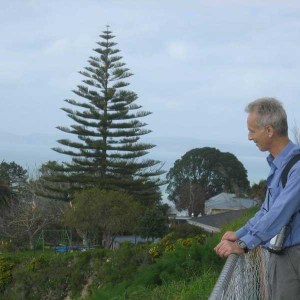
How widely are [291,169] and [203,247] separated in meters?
5.39

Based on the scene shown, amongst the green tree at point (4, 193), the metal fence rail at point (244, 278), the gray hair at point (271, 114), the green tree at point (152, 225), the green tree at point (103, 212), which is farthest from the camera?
the green tree at point (4, 193)

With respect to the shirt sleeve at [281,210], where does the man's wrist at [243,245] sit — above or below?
below

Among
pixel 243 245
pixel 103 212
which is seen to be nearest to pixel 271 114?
pixel 243 245

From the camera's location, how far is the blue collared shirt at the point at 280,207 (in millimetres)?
3268

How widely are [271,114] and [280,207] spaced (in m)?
0.41

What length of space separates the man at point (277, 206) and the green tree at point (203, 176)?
2545 inches

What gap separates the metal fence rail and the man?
15 cm

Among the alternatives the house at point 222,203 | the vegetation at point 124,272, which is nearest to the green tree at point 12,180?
the house at point 222,203

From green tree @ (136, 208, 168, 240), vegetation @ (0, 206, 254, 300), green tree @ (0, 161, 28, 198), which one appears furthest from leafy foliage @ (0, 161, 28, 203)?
vegetation @ (0, 206, 254, 300)

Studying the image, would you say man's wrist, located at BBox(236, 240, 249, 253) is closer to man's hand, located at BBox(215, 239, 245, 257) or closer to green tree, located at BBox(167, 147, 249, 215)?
man's hand, located at BBox(215, 239, 245, 257)

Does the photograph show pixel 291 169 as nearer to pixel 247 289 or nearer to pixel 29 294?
pixel 247 289

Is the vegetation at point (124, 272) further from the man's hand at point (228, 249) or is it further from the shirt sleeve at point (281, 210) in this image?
the shirt sleeve at point (281, 210)

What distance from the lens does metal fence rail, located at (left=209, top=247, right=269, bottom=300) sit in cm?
318

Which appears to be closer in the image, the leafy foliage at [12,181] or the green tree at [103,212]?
the green tree at [103,212]
